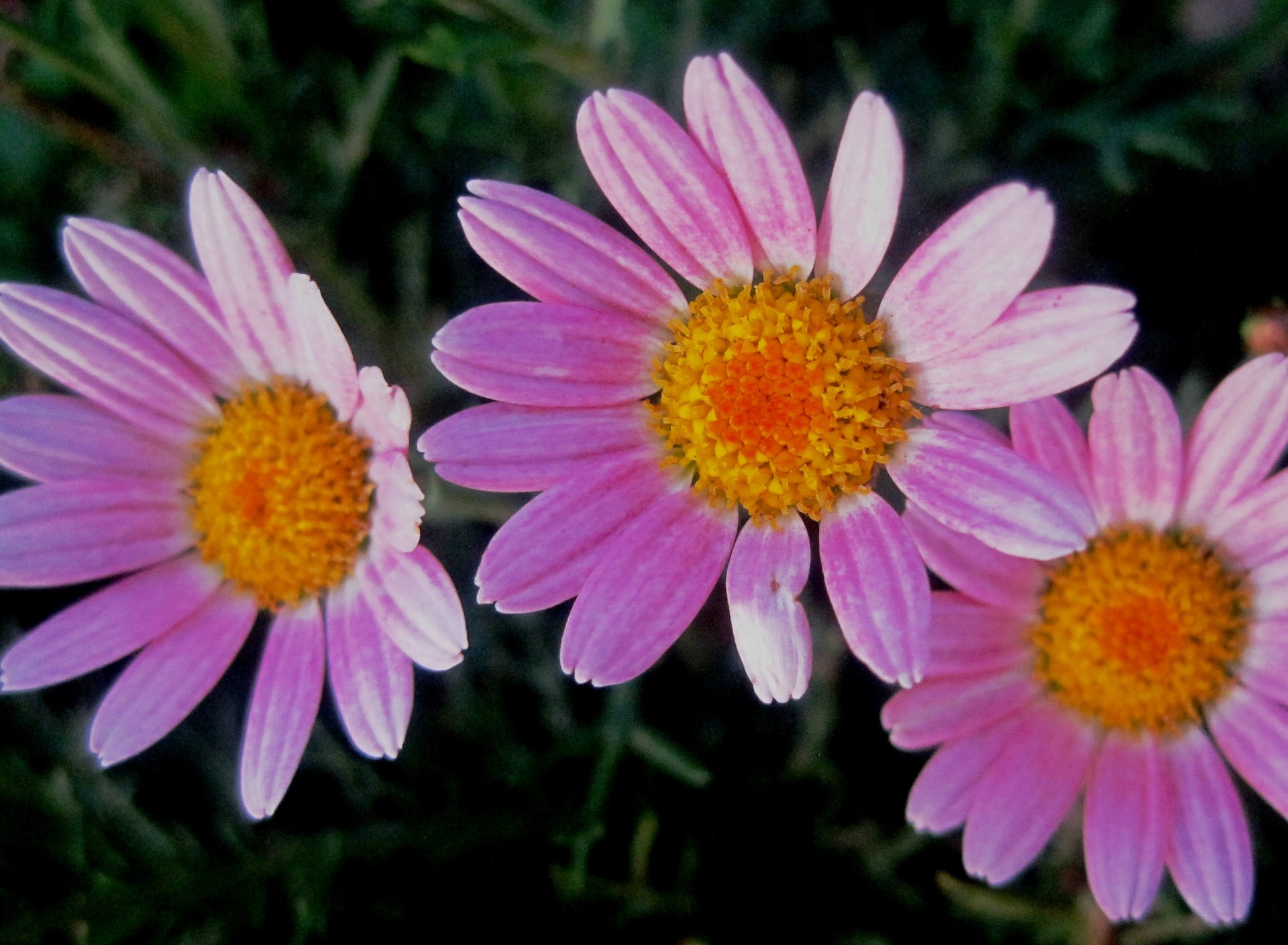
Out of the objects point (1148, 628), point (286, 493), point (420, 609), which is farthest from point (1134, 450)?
point (286, 493)

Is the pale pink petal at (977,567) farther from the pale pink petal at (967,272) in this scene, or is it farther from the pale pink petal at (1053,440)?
the pale pink petal at (967,272)

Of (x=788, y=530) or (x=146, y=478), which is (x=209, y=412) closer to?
(x=146, y=478)

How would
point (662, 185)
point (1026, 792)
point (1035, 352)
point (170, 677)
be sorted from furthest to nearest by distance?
1. point (170, 677)
2. point (1026, 792)
3. point (662, 185)
4. point (1035, 352)

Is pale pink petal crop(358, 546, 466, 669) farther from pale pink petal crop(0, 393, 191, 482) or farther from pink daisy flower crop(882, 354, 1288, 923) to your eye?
pink daisy flower crop(882, 354, 1288, 923)

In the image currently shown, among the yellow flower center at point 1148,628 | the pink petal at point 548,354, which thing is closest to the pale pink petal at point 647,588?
the pink petal at point 548,354

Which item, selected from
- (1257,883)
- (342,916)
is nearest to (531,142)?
(342,916)

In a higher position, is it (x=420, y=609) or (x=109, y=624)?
(x=109, y=624)

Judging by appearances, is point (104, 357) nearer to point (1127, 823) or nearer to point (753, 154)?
point (753, 154)

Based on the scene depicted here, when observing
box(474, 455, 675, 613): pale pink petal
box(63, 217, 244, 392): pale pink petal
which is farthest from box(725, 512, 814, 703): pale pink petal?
box(63, 217, 244, 392): pale pink petal
